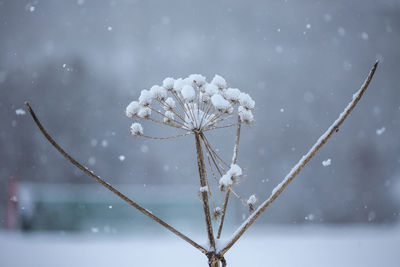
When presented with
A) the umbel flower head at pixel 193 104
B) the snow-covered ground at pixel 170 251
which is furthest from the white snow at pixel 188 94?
the snow-covered ground at pixel 170 251

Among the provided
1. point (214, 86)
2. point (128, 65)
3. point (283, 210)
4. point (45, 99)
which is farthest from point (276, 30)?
point (214, 86)

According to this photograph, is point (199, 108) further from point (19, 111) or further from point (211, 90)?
point (19, 111)

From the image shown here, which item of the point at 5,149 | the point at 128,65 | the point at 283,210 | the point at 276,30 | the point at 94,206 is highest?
the point at 276,30

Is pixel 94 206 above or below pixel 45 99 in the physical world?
below

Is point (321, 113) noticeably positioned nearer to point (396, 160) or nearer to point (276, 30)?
point (396, 160)

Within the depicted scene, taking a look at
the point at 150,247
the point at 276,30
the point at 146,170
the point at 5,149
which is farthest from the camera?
the point at 276,30

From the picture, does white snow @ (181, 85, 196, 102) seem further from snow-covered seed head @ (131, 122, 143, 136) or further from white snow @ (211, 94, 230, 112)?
snow-covered seed head @ (131, 122, 143, 136)

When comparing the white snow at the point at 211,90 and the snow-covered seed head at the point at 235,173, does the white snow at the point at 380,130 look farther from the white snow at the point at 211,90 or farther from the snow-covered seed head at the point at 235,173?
the snow-covered seed head at the point at 235,173
